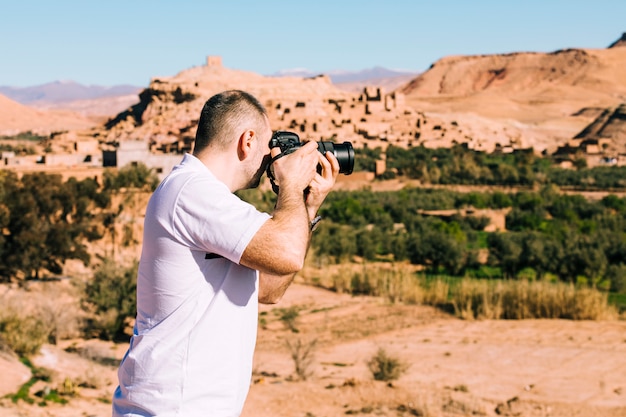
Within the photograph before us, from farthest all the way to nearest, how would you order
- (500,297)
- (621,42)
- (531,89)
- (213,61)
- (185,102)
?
1. (621,42)
2. (531,89)
3. (213,61)
4. (185,102)
5. (500,297)

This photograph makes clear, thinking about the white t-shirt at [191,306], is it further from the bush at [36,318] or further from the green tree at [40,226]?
the green tree at [40,226]

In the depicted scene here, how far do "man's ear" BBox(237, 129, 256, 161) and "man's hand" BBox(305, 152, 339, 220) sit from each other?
22cm

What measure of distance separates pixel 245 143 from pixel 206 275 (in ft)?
1.24

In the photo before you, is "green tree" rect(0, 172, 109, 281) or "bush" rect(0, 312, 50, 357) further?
"green tree" rect(0, 172, 109, 281)

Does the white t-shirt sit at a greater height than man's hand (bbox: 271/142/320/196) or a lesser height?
lesser

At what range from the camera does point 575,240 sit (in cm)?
1912

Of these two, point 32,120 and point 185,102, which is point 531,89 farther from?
point 32,120

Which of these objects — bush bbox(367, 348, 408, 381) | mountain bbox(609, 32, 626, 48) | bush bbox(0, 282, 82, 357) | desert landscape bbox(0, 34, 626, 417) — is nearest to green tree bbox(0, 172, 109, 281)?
desert landscape bbox(0, 34, 626, 417)

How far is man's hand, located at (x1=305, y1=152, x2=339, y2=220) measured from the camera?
219 cm

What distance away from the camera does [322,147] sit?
2.29 metres

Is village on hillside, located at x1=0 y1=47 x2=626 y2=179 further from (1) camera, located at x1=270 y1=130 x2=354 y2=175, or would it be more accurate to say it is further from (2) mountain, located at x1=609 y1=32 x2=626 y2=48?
(2) mountain, located at x1=609 y1=32 x2=626 y2=48

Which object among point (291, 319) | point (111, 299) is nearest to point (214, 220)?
point (111, 299)

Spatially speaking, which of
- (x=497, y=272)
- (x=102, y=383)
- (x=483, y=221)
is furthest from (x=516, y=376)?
(x=483, y=221)

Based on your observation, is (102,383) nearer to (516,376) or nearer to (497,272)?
(516,376)
